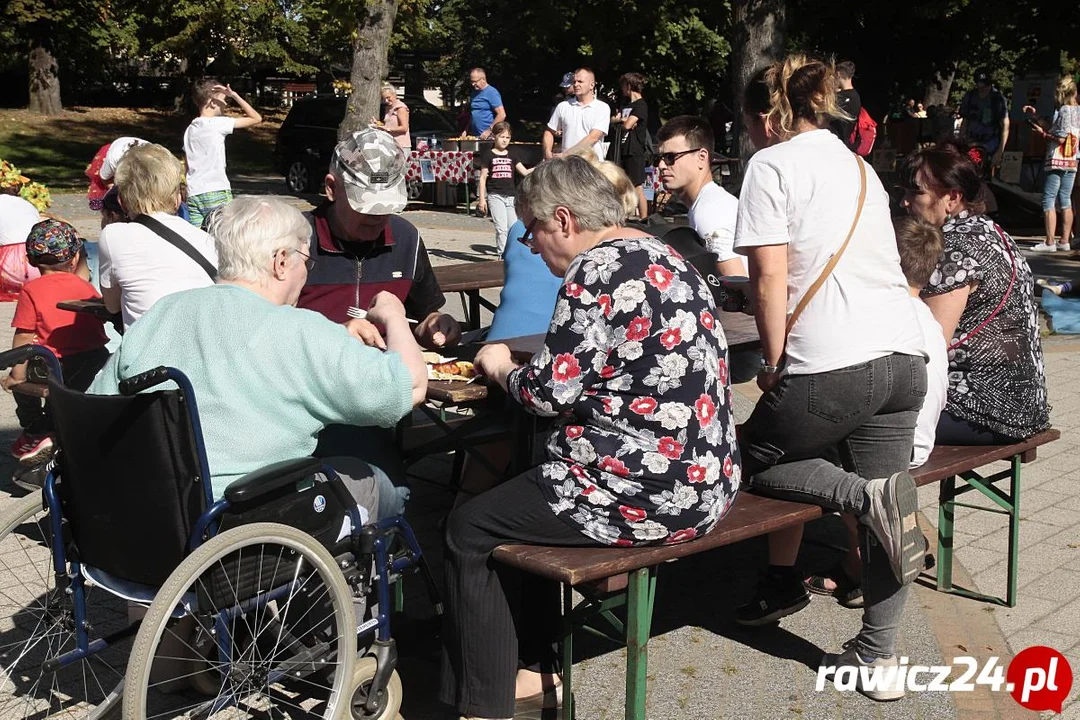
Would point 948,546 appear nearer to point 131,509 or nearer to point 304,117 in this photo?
point 131,509

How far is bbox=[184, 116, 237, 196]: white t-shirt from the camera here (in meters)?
10.5

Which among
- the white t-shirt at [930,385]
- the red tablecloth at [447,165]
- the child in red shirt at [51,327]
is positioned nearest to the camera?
the white t-shirt at [930,385]

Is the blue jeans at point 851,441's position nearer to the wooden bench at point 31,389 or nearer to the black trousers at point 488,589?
the black trousers at point 488,589

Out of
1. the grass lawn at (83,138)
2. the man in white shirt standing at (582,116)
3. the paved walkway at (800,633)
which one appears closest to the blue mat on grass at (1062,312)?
the paved walkway at (800,633)

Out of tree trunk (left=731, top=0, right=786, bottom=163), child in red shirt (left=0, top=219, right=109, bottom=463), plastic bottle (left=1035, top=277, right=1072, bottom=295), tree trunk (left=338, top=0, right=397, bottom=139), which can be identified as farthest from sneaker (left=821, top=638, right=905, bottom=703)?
tree trunk (left=338, top=0, right=397, bottom=139)

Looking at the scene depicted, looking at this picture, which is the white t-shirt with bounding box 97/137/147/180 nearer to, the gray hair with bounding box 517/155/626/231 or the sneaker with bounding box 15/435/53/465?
the sneaker with bounding box 15/435/53/465

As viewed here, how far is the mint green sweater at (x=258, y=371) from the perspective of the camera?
310 centimetres

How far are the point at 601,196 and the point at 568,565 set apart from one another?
1.01 meters

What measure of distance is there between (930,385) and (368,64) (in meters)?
13.4

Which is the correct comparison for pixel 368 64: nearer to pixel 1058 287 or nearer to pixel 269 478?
pixel 1058 287

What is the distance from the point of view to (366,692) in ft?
11.0

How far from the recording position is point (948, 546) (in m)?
4.65

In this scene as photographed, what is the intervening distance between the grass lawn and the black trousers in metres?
19.7

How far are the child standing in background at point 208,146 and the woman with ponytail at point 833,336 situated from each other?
24.7 feet
